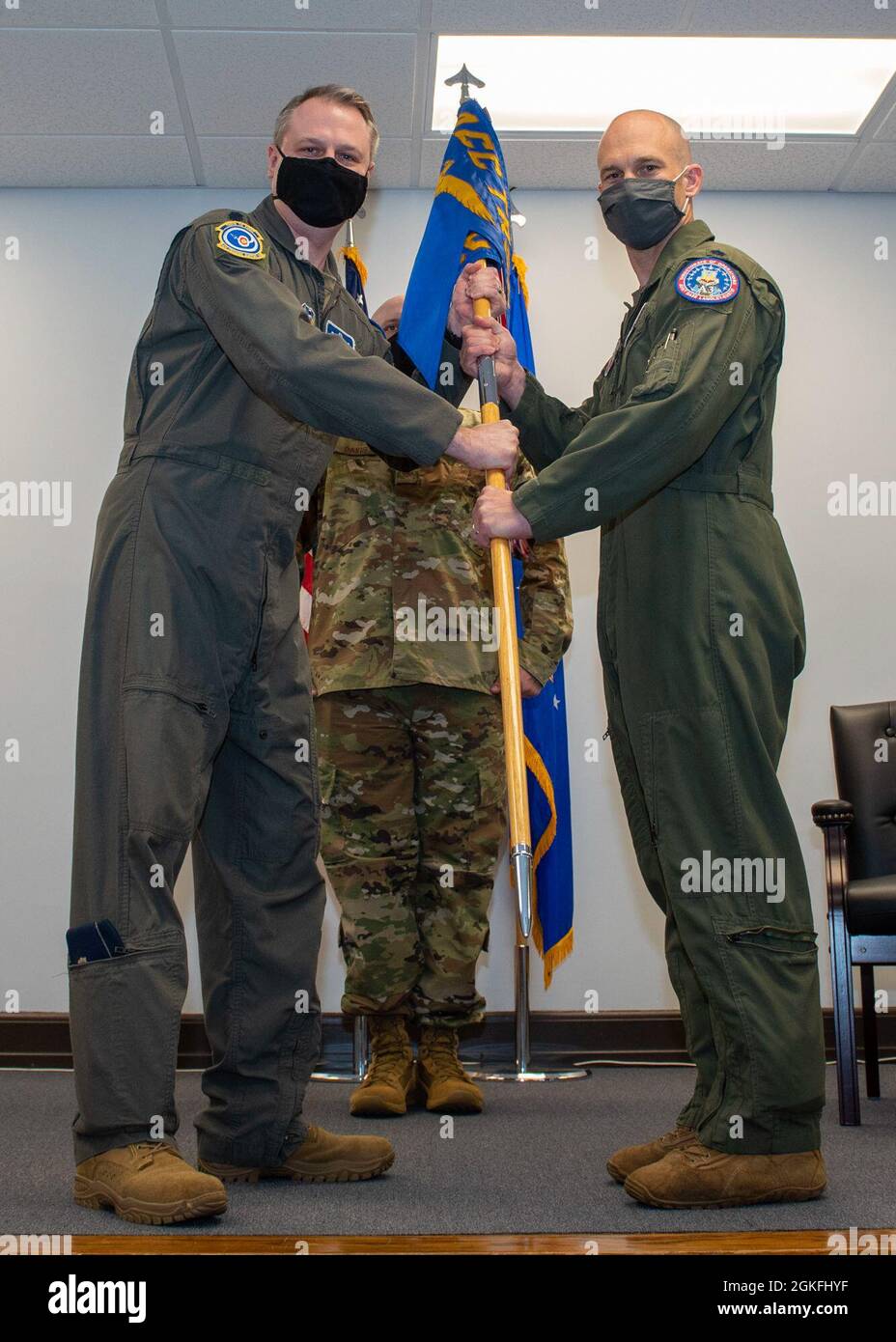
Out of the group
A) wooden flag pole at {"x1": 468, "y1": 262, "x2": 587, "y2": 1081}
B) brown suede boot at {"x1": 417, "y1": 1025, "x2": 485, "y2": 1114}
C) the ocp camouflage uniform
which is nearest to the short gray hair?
wooden flag pole at {"x1": 468, "y1": 262, "x2": 587, "y2": 1081}

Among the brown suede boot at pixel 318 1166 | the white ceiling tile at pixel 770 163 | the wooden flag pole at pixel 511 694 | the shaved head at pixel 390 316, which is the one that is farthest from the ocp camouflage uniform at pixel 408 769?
the white ceiling tile at pixel 770 163

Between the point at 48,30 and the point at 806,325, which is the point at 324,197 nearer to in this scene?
the point at 48,30

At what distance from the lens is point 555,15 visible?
11.1 feet

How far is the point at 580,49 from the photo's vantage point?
3.54 meters

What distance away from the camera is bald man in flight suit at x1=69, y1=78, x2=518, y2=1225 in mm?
1776

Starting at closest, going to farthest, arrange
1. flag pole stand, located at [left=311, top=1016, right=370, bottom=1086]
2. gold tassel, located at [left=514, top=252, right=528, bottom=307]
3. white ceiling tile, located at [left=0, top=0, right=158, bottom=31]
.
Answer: white ceiling tile, located at [left=0, top=0, right=158, bottom=31] → flag pole stand, located at [left=311, top=1016, right=370, bottom=1086] → gold tassel, located at [left=514, top=252, right=528, bottom=307]

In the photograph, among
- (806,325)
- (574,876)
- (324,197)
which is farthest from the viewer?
(806,325)

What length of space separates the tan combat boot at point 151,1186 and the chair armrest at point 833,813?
178 cm

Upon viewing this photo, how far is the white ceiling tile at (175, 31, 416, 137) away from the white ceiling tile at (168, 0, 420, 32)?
3 centimetres

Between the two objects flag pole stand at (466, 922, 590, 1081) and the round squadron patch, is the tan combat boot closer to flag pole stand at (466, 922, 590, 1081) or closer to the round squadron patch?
the round squadron patch

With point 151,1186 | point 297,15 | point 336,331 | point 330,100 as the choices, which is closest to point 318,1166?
point 151,1186

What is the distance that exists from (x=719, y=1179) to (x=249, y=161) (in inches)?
131

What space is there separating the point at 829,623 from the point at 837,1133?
184cm

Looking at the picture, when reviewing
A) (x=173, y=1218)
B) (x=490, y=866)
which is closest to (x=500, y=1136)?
(x=490, y=866)
